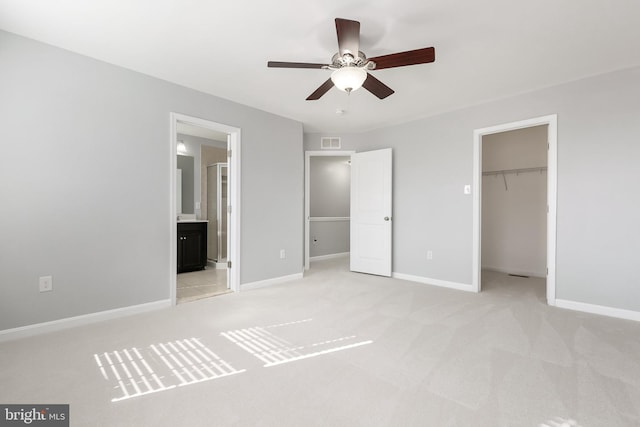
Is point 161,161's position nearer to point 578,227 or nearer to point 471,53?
point 471,53

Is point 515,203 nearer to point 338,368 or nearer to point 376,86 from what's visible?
point 376,86

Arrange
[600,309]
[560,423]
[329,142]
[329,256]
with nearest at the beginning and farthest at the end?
[560,423]
[600,309]
[329,142]
[329,256]

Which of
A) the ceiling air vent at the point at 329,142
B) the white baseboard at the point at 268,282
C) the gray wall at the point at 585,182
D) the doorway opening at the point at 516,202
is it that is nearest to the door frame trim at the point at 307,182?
the ceiling air vent at the point at 329,142

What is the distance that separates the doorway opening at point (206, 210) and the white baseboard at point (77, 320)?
76 centimetres

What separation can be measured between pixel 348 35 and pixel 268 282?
3326 millimetres

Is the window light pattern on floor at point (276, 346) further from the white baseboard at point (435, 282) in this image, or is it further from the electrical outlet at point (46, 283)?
the white baseboard at point (435, 282)

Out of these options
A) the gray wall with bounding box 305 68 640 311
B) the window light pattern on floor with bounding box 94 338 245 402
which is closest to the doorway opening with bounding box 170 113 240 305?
the window light pattern on floor with bounding box 94 338 245 402

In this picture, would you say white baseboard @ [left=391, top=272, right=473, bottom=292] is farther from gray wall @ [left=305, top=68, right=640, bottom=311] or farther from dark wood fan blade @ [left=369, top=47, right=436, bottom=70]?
dark wood fan blade @ [left=369, top=47, right=436, bottom=70]

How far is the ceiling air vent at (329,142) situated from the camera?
5535mm

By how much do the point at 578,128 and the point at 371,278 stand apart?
3184 millimetres

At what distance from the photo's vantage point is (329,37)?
2488mm

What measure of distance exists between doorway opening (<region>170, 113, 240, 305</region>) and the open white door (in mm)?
2132

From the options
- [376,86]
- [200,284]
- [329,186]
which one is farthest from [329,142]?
[200,284]

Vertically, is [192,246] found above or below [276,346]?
above
